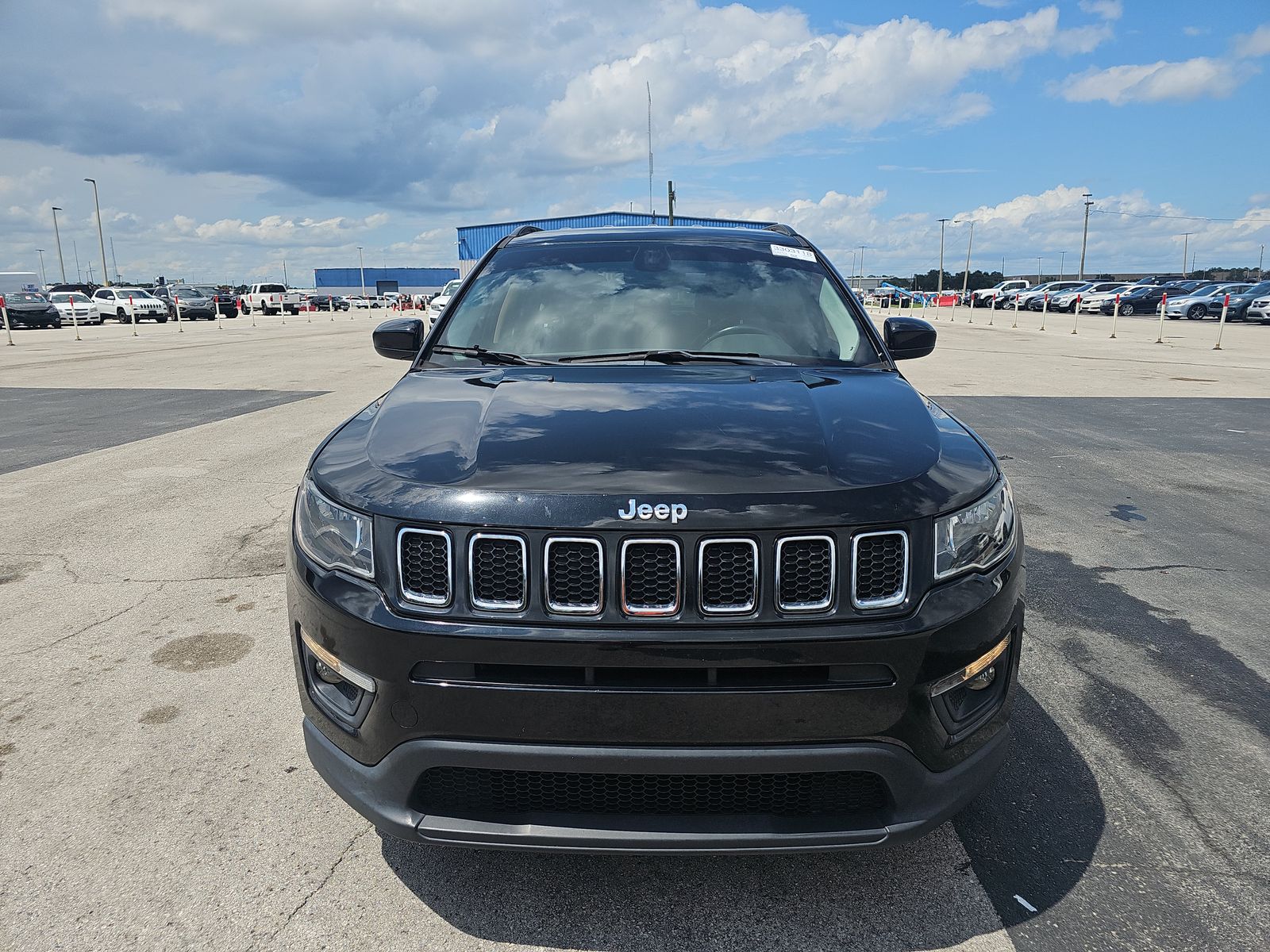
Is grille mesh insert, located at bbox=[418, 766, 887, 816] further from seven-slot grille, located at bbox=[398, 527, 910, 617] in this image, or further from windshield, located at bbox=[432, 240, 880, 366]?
windshield, located at bbox=[432, 240, 880, 366]

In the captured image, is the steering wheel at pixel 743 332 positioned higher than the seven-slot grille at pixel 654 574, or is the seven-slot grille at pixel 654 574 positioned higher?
the steering wheel at pixel 743 332

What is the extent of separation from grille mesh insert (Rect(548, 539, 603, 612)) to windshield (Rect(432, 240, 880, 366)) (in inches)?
54.6

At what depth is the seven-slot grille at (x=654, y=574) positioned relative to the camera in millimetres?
1901

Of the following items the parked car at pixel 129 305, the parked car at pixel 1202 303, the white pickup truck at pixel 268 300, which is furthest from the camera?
the white pickup truck at pixel 268 300

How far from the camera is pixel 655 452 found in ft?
6.99

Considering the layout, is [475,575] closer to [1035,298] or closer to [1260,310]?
[1260,310]

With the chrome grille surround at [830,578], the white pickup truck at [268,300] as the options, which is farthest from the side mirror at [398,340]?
the white pickup truck at [268,300]

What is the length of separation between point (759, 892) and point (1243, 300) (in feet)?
146

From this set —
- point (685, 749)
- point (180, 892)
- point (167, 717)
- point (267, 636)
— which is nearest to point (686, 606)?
point (685, 749)

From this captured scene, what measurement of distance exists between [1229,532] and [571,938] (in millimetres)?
5295

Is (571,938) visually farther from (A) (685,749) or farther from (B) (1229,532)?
(B) (1229,532)

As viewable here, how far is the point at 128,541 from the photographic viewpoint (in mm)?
5328

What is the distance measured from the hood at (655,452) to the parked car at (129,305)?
45.4 metres

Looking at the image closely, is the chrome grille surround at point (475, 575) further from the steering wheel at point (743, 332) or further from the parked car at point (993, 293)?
the parked car at point (993, 293)
